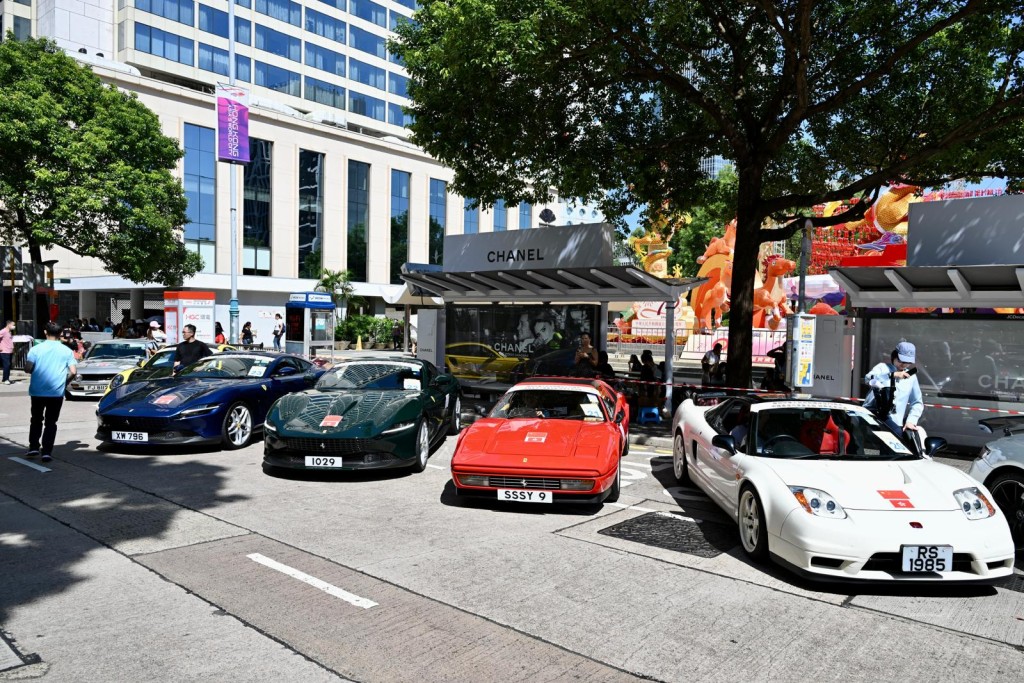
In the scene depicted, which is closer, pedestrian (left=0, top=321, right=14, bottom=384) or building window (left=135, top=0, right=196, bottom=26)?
pedestrian (left=0, top=321, right=14, bottom=384)

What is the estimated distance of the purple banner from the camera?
24.2 meters

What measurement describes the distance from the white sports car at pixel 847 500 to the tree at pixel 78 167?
72.7 ft

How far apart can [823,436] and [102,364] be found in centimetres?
1516

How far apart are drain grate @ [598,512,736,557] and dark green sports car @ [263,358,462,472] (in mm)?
2889

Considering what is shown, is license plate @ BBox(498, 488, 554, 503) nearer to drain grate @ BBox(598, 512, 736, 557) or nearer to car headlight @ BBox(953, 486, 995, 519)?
drain grate @ BBox(598, 512, 736, 557)

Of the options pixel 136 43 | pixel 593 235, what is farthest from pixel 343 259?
pixel 593 235

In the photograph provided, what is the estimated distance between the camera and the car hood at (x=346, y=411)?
8250 mm

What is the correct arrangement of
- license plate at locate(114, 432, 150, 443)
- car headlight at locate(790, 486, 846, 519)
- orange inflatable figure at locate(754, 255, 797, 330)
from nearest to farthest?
car headlight at locate(790, 486, 846, 519)
license plate at locate(114, 432, 150, 443)
orange inflatable figure at locate(754, 255, 797, 330)

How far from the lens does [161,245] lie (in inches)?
989

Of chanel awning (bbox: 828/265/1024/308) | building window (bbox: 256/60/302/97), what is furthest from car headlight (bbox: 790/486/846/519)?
building window (bbox: 256/60/302/97)

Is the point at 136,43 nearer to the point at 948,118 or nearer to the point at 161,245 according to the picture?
the point at 161,245

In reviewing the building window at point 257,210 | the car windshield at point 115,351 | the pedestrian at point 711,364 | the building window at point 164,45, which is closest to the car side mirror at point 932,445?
the pedestrian at point 711,364

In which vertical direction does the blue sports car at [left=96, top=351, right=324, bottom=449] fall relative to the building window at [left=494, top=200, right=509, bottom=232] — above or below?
below

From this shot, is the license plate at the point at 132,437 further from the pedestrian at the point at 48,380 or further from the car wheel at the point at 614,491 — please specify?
the car wheel at the point at 614,491
